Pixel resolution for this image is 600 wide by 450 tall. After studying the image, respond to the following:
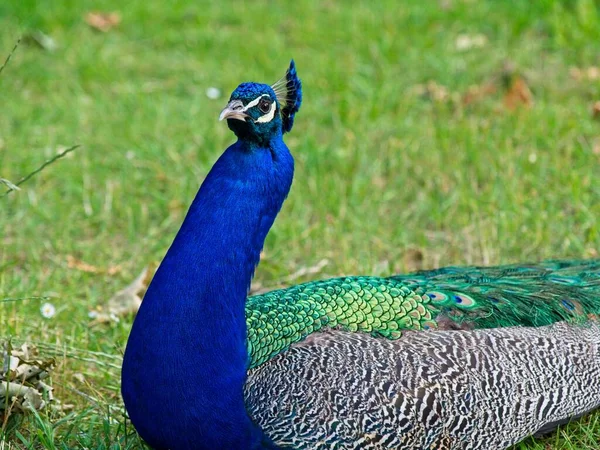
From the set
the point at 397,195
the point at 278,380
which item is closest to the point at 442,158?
the point at 397,195

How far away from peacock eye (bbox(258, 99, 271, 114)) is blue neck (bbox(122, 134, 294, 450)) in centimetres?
8

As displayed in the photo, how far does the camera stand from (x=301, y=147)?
4.74 meters

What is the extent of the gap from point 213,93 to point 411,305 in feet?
9.11

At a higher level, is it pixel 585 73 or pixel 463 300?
pixel 585 73

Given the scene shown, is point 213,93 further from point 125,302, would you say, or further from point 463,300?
point 463,300

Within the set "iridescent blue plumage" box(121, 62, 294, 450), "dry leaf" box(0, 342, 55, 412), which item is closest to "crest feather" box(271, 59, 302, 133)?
"iridescent blue plumage" box(121, 62, 294, 450)

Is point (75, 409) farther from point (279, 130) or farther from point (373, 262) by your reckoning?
point (373, 262)

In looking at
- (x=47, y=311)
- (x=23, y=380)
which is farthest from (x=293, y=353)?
(x=47, y=311)

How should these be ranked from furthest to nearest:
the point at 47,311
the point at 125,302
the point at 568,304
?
the point at 125,302 → the point at 47,311 → the point at 568,304

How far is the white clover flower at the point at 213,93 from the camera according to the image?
5159 millimetres

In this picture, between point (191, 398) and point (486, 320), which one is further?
point (486, 320)

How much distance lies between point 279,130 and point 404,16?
398cm

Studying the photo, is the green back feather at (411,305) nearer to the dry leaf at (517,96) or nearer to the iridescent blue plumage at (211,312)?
the iridescent blue plumage at (211,312)

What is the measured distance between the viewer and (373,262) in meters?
3.87
